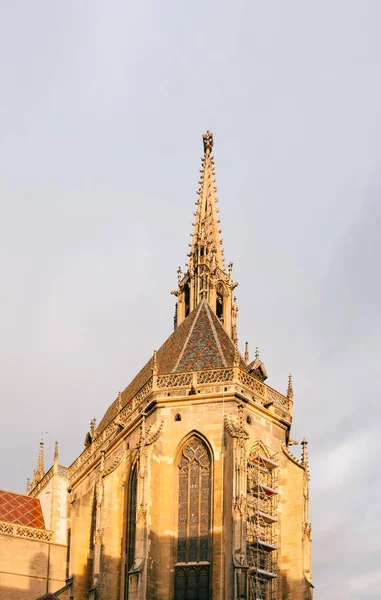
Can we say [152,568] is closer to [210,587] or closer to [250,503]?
[210,587]

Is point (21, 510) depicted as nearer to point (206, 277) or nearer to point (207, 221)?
point (206, 277)

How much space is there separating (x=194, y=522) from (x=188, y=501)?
2.35 feet

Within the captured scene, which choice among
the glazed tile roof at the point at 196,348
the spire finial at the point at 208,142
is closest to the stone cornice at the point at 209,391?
the glazed tile roof at the point at 196,348

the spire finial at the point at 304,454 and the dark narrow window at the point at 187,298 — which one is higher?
the dark narrow window at the point at 187,298

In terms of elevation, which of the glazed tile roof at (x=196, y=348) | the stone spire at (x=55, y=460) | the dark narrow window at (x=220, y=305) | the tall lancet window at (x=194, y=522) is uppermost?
the dark narrow window at (x=220, y=305)

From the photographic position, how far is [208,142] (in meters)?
47.0

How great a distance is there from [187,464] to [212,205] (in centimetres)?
1745

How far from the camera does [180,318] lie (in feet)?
130

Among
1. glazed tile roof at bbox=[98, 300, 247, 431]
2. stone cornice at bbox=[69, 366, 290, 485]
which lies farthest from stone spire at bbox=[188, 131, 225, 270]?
stone cornice at bbox=[69, 366, 290, 485]

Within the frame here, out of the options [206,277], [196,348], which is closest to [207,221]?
[206,277]

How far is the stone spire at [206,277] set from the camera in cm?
3925

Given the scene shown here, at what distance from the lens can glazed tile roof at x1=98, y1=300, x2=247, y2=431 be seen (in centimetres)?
3286

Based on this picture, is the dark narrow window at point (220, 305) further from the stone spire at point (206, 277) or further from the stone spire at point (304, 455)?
the stone spire at point (304, 455)

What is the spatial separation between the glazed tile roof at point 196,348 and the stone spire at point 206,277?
970mm
